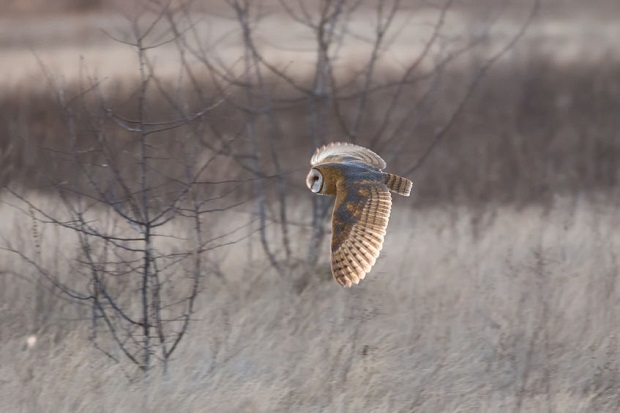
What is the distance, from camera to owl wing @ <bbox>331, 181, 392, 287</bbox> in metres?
5.20

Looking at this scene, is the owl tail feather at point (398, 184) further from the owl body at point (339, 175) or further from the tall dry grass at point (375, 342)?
the tall dry grass at point (375, 342)

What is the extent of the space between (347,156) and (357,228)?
823 millimetres

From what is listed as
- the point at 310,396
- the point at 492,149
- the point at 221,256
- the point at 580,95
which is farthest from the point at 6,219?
the point at 580,95

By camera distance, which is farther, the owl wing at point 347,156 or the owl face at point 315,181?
the owl wing at point 347,156

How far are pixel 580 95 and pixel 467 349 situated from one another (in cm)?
966

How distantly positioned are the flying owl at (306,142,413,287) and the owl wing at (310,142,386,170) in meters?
0.09

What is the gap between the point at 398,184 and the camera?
5.88 m

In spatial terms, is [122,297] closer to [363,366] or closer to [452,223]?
[363,366]

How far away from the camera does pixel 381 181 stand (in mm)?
5766

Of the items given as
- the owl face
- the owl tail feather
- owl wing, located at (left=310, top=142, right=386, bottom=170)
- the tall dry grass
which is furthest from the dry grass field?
the owl tail feather

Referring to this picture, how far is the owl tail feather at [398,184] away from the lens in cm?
585

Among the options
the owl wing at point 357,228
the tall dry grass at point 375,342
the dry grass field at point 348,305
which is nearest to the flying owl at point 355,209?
the owl wing at point 357,228

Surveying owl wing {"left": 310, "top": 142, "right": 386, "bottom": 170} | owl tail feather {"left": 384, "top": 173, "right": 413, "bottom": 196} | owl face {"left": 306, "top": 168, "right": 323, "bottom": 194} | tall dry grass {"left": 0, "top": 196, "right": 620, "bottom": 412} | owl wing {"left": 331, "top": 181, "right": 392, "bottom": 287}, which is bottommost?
tall dry grass {"left": 0, "top": 196, "right": 620, "bottom": 412}

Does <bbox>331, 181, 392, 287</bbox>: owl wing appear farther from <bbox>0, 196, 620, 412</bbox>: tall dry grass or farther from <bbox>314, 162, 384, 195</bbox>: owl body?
<bbox>0, 196, 620, 412</bbox>: tall dry grass
